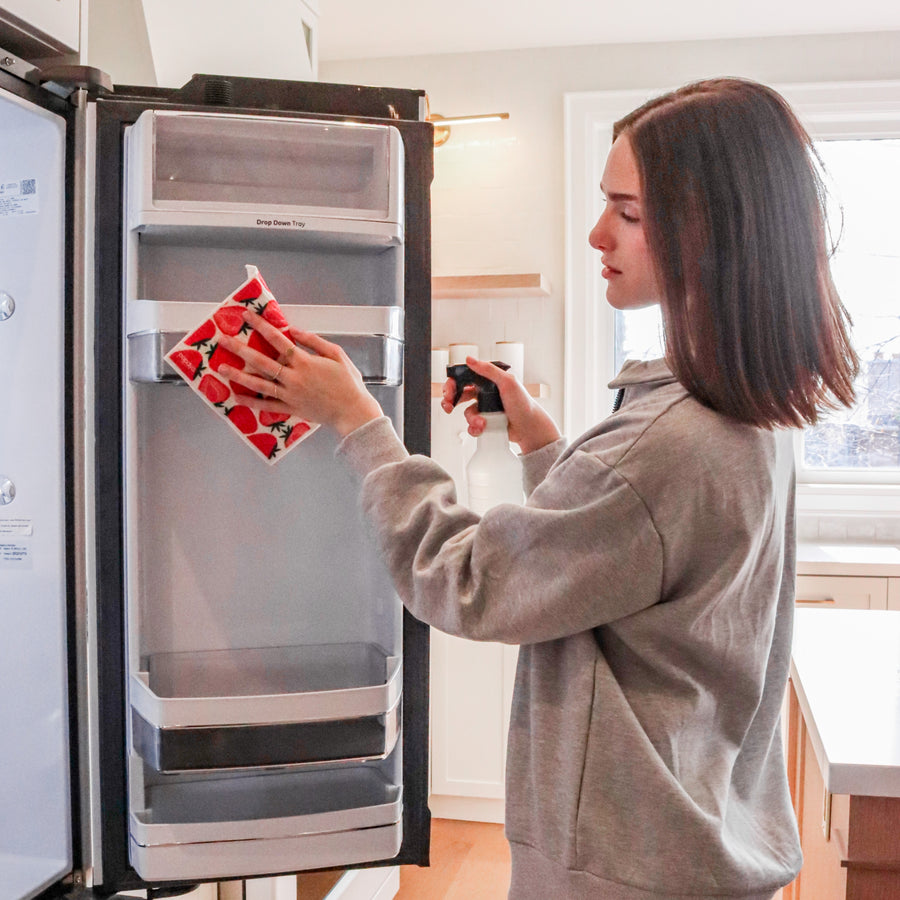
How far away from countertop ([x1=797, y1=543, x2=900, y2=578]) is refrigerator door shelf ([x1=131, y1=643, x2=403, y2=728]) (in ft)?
6.10

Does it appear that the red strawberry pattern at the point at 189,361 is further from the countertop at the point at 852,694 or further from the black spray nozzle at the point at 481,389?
the countertop at the point at 852,694

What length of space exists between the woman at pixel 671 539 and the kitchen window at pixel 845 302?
7.53 ft

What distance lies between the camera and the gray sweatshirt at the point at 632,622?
3.00 feet


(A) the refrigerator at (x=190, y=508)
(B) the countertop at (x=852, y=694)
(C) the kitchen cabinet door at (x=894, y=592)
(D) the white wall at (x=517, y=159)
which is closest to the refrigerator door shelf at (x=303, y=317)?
(A) the refrigerator at (x=190, y=508)

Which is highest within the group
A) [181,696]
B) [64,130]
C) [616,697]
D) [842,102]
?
[842,102]

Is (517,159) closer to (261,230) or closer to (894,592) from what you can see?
(894,592)

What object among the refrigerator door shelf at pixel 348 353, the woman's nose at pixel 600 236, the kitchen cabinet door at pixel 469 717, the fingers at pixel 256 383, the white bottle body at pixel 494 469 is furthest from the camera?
the kitchen cabinet door at pixel 469 717

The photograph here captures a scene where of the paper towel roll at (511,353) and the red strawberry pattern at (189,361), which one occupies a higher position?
the paper towel roll at (511,353)

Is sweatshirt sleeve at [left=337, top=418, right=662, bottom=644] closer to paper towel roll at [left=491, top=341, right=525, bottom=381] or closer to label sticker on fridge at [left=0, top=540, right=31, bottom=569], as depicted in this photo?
label sticker on fridge at [left=0, top=540, right=31, bottom=569]

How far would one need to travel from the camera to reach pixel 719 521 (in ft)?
3.00

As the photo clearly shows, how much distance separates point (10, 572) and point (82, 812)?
1.14ft

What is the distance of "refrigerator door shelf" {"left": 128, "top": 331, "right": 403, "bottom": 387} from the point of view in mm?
1237

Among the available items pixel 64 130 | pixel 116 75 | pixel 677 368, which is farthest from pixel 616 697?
pixel 116 75

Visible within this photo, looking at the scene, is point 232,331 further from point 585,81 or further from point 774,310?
point 585,81
